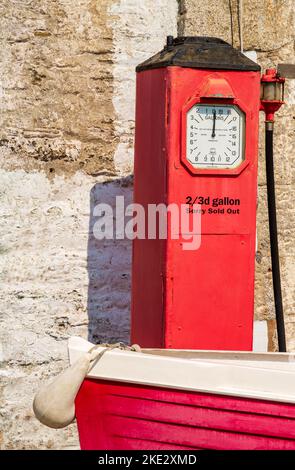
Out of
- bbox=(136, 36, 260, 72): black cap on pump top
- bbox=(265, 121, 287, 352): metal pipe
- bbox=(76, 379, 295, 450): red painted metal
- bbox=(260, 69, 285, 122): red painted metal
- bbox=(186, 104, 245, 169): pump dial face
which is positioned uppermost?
bbox=(136, 36, 260, 72): black cap on pump top

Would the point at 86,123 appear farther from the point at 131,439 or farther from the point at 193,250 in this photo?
the point at 131,439

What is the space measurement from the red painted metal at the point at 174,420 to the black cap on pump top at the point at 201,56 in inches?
49.1

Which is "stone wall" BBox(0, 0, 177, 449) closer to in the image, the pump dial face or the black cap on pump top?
the black cap on pump top

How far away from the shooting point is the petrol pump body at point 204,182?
156 inches

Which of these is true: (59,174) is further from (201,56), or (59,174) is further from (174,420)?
(174,420)

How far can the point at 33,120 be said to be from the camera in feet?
15.1

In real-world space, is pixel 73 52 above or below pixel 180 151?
above

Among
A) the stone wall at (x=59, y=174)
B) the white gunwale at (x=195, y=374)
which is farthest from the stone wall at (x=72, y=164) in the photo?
the white gunwale at (x=195, y=374)

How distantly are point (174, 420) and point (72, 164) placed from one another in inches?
60.4

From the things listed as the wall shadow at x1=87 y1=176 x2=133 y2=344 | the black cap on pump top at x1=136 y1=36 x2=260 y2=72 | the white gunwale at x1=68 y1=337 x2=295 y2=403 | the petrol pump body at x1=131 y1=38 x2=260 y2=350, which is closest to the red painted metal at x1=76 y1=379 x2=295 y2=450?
the white gunwale at x1=68 y1=337 x2=295 y2=403

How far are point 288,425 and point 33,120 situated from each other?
6.15 ft

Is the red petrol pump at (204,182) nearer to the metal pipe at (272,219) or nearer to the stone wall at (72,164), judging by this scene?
the metal pipe at (272,219)

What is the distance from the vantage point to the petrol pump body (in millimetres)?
3963

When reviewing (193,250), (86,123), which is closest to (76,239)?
(86,123)
